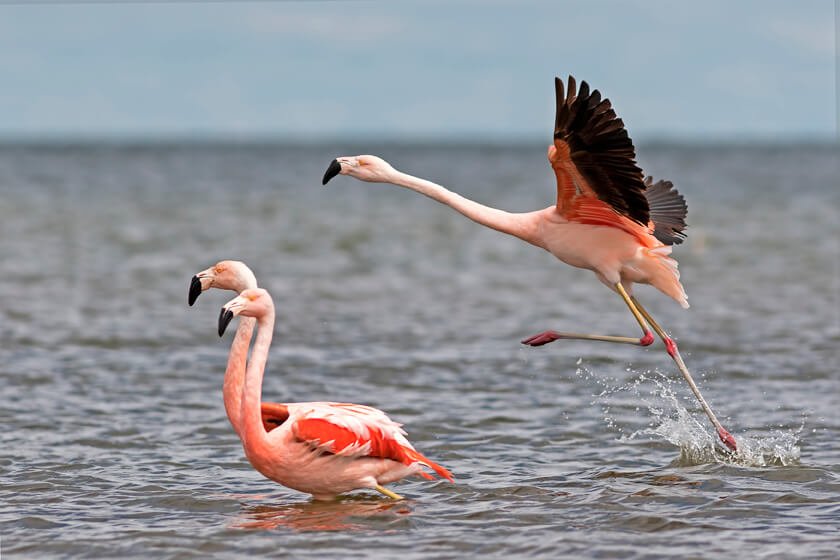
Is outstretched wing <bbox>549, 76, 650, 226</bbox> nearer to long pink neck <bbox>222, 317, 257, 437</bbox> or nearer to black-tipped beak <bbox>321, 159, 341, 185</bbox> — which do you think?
black-tipped beak <bbox>321, 159, 341, 185</bbox>

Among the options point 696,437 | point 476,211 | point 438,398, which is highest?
point 476,211

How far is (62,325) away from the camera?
40.9 feet

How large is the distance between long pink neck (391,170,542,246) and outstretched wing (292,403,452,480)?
1.33m

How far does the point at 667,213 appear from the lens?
841 centimetres

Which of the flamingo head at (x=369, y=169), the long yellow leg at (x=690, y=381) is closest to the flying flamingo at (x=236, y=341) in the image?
the flamingo head at (x=369, y=169)

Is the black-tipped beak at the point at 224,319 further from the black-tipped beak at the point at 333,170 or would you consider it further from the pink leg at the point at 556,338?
the pink leg at the point at 556,338

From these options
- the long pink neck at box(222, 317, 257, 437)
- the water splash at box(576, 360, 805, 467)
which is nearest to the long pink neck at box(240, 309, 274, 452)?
the long pink neck at box(222, 317, 257, 437)

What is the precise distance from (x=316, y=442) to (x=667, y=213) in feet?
9.92

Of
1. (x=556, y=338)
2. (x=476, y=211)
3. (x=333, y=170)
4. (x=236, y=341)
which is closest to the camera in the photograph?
(x=236, y=341)

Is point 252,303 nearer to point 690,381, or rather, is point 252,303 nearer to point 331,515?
point 331,515

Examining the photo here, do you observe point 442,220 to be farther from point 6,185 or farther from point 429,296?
point 6,185

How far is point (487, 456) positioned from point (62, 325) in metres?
5.88

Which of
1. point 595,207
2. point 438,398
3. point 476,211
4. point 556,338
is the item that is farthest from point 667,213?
point 438,398

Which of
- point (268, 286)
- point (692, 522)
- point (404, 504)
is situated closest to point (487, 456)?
point (404, 504)
